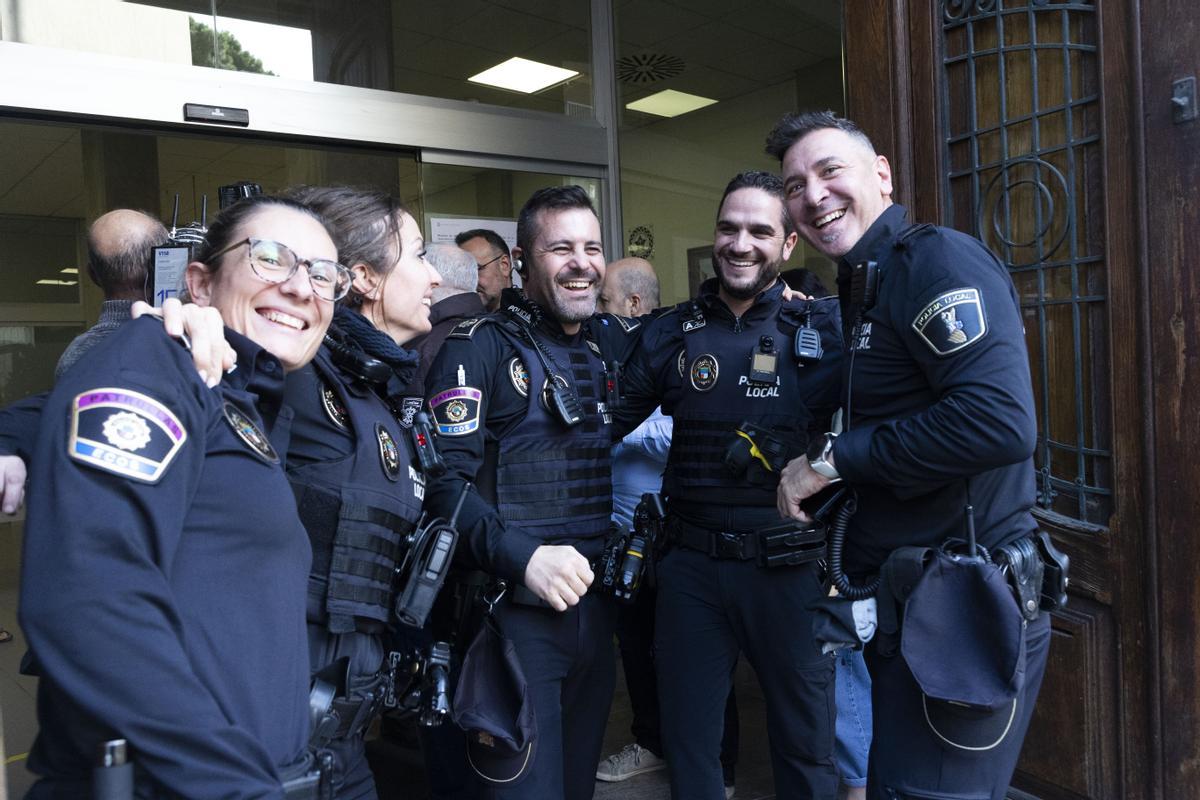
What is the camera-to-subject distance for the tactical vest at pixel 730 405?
9.17 feet

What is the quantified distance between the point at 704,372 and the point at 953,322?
113 cm

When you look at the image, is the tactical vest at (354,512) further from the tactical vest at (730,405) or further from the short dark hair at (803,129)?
the short dark hair at (803,129)

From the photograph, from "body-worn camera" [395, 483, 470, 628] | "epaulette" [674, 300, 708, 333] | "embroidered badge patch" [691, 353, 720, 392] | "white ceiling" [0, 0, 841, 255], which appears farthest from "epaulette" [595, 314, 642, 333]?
"white ceiling" [0, 0, 841, 255]

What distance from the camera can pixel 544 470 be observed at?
2557mm

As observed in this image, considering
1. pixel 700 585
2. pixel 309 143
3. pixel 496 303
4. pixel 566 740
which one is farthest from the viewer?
pixel 309 143

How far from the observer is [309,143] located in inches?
196

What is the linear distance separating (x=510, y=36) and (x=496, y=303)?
2.46 meters

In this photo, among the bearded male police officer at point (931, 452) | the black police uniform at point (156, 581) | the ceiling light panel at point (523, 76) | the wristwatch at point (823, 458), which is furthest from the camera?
the ceiling light panel at point (523, 76)

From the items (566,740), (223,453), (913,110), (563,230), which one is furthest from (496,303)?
(223,453)

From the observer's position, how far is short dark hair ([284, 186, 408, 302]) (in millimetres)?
2115

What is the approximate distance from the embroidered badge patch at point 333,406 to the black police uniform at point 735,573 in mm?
1312

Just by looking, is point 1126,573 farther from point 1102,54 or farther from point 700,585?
point 1102,54

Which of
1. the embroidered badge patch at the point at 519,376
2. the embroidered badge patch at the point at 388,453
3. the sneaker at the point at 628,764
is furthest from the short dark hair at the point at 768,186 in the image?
the sneaker at the point at 628,764

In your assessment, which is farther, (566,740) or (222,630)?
(566,740)
